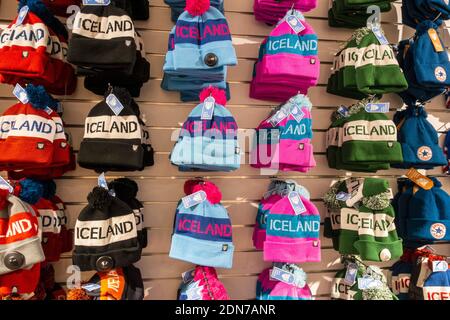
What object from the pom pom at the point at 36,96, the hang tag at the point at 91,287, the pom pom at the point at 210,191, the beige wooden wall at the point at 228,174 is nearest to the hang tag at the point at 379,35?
the beige wooden wall at the point at 228,174

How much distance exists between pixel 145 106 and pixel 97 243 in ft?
2.87

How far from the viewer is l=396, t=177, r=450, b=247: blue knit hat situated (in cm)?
196

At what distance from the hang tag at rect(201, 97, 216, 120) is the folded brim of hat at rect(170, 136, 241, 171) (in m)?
0.11

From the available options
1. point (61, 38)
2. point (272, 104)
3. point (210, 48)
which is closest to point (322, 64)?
point (272, 104)

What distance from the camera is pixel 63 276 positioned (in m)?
1.97

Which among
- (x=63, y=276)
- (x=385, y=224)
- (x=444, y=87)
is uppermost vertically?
(x=444, y=87)

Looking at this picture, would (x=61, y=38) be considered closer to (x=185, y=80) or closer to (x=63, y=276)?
(x=185, y=80)

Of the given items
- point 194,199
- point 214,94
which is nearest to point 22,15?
point 214,94

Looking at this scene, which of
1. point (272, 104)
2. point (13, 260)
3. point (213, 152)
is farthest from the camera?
point (272, 104)

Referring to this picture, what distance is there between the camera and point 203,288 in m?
1.75

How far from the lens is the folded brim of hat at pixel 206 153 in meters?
1.65

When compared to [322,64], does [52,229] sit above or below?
below

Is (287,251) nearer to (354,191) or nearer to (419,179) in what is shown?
(354,191)

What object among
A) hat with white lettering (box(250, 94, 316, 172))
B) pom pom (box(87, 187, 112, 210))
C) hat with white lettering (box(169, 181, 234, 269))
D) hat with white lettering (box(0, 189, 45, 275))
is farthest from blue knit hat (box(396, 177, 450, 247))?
hat with white lettering (box(0, 189, 45, 275))
